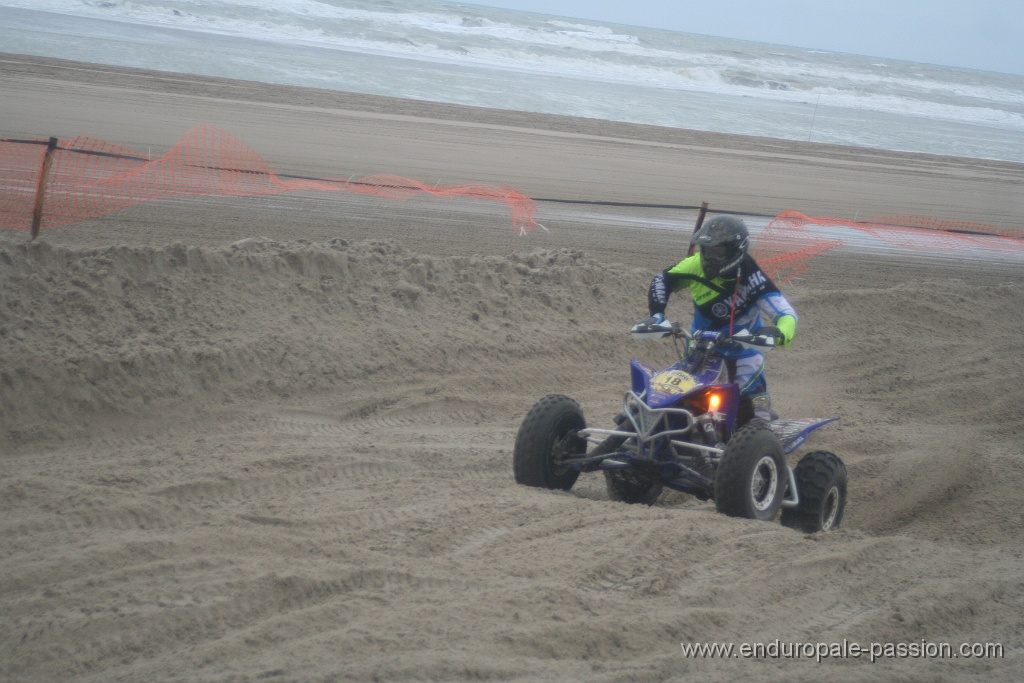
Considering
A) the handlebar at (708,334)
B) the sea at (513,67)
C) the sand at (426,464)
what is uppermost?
the sea at (513,67)

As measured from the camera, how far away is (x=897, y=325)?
33.7 feet

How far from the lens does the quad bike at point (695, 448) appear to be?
16.1 ft

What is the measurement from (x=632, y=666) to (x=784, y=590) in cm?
108

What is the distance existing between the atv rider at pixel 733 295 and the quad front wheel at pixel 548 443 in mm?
846

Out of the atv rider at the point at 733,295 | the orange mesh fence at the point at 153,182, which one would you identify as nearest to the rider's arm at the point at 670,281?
the atv rider at the point at 733,295

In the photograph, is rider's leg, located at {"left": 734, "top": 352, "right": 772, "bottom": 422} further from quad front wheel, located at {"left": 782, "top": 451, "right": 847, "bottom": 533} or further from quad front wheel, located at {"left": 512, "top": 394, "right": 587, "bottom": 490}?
quad front wheel, located at {"left": 512, "top": 394, "right": 587, "bottom": 490}

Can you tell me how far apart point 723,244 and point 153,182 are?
9969 mm

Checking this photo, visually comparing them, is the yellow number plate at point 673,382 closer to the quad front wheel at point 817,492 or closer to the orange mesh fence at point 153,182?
the quad front wheel at point 817,492

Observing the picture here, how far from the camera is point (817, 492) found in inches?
208

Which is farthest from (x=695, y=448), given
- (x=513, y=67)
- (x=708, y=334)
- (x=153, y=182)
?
(x=513, y=67)

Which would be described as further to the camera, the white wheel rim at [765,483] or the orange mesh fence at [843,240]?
the orange mesh fence at [843,240]

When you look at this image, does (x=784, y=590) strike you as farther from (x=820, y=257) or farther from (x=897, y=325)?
(x=820, y=257)

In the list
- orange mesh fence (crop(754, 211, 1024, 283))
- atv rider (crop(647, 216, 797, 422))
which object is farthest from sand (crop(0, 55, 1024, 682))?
atv rider (crop(647, 216, 797, 422))

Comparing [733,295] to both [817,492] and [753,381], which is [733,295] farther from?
[817,492]
